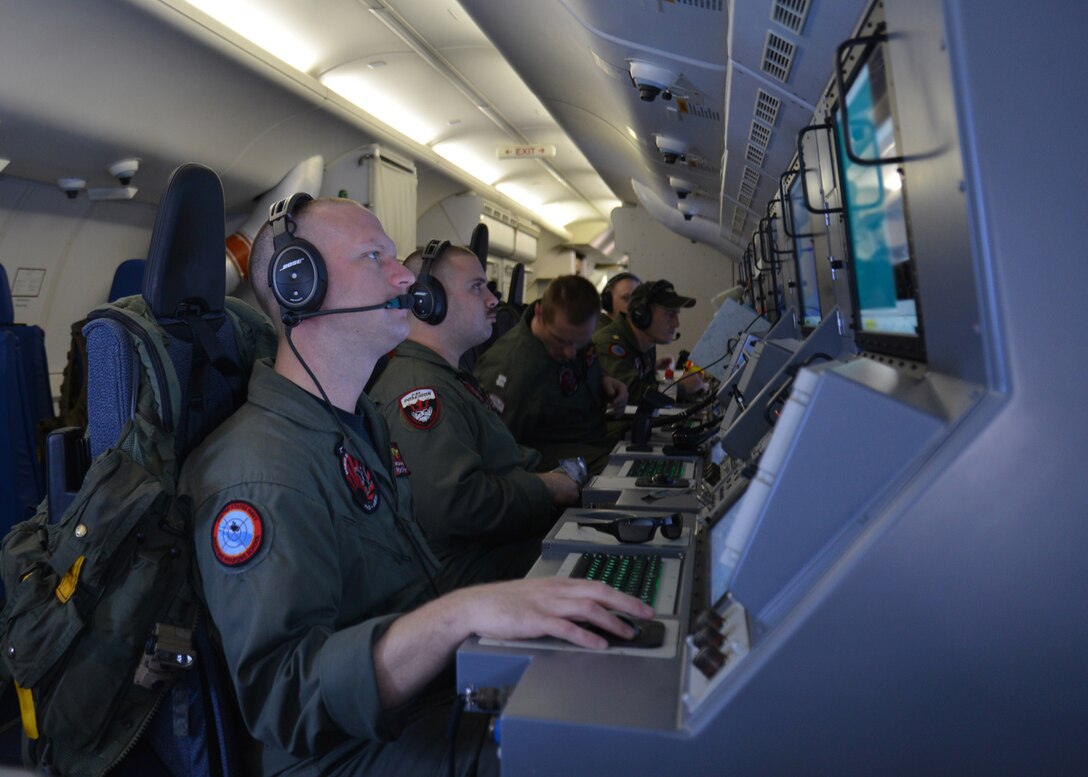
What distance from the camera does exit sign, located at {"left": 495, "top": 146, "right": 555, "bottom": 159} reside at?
9.51 meters

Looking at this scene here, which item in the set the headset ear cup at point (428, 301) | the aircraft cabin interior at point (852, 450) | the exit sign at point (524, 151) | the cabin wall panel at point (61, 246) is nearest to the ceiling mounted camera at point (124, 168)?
the cabin wall panel at point (61, 246)

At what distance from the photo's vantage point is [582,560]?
5.61ft

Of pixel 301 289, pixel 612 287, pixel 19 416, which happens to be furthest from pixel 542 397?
pixel 612 287

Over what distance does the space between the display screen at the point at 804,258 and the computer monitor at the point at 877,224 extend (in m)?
0.90

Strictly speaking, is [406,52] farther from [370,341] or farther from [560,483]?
[370,341]

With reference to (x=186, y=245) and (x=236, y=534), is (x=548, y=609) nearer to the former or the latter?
(x=236, y=534)

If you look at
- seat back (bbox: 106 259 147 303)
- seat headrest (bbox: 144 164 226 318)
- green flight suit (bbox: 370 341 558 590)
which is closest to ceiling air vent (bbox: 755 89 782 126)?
green flight suit (bbox: 370 341 558 590)

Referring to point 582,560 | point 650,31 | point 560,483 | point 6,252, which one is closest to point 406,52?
point 6,252

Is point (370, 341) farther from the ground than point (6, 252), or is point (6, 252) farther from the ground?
point (6, 252)

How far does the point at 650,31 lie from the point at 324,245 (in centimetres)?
178

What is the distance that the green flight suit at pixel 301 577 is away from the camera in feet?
4.35

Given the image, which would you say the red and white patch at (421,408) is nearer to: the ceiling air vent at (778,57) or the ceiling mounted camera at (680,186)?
the ceiling air vent at (778,57)

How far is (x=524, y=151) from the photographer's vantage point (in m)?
9.66

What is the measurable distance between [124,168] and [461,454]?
13.6ft
